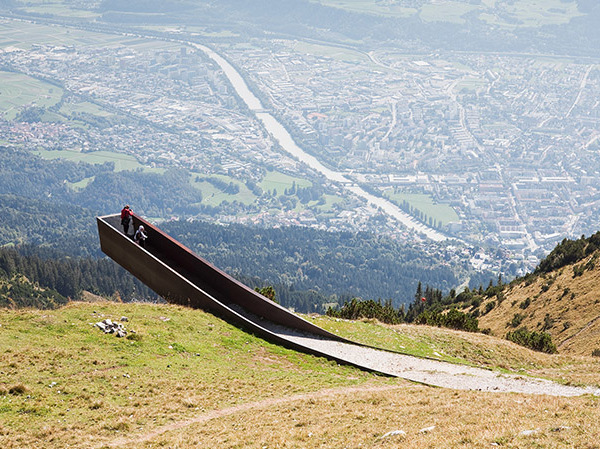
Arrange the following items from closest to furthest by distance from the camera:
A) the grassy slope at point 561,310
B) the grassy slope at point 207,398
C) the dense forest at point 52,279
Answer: the grassy slope at point 207,398 → the grassy slope at point 561,310 → the dense forest at point 52,279

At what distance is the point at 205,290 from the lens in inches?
997

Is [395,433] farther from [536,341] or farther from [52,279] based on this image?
[52,279]

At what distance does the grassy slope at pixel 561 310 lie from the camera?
32062mm

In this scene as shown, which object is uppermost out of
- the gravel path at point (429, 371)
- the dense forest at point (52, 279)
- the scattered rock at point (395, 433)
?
the scattered rock at point (395, 433)

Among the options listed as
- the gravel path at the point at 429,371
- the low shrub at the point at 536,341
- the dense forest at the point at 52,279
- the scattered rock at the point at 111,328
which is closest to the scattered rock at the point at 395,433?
the gravel path at the point at 429,371

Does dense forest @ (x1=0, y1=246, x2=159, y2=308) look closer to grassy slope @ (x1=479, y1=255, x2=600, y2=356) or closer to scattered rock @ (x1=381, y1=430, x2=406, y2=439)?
grassy slope @ (x1=479, y1=255, x2=600, y2=356)

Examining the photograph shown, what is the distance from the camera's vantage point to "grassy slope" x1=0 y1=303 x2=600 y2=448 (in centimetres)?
1331

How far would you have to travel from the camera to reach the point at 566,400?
15.3m

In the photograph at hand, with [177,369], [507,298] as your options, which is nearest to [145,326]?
[177,369]

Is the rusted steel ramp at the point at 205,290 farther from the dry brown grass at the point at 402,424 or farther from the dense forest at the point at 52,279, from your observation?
the dense forest at the point at 52,279

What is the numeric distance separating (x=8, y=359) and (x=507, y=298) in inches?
1513

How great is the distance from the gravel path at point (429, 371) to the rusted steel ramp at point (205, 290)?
0.60ft

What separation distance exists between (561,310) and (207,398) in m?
27.3

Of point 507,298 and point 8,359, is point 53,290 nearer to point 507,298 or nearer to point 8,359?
point 507,298
